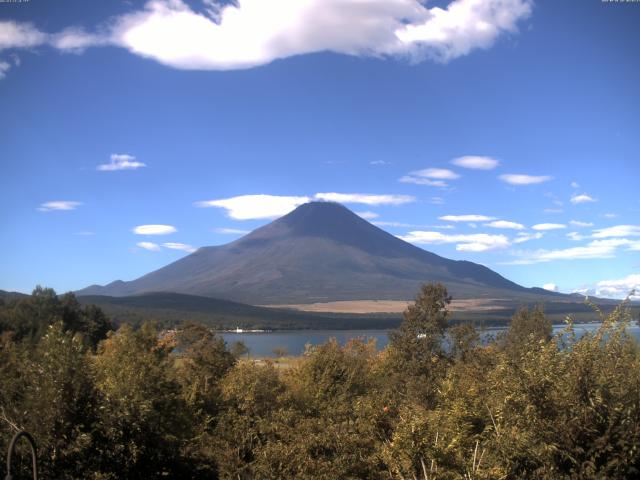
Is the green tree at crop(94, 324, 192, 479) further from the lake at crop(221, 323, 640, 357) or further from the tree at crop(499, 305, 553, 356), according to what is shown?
the lake at crop(221, 323, 640, 357)

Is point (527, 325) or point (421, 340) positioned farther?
point (527, 325)

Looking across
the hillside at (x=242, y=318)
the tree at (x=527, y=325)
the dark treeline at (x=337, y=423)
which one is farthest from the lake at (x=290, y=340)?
the dark treeline at (x=337, y=423)

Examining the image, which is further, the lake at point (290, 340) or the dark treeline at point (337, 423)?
the lake at point (290, 340)

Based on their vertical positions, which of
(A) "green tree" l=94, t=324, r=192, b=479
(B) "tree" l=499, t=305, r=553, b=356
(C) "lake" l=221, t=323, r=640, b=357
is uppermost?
(B) "tree" l=499, t=305, r=553, b=356

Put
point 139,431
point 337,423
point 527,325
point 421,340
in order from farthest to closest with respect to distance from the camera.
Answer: point 527,325 < point 421,340 < point 337,423 < point 139,431

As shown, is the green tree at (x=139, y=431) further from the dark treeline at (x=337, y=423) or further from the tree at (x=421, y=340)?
the tree at (x=421, y=340)

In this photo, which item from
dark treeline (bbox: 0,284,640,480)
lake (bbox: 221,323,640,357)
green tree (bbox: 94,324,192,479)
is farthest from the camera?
lake (bbox: 221,323,640,357)

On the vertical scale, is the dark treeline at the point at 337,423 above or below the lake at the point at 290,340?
above

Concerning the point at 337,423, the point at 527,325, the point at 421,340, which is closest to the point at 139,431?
the point at 337,423

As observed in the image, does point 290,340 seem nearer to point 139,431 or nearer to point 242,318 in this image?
point 242,318

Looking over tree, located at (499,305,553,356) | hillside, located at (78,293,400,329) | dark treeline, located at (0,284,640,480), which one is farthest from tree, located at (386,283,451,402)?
hillside, located at (78,293,400,329)

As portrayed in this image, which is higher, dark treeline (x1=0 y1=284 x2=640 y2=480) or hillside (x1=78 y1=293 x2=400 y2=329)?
dark treeline (x1=0 y1=284 x2=640 y2=480)

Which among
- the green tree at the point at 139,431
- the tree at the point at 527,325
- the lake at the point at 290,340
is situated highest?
the tree at the point at 527,325

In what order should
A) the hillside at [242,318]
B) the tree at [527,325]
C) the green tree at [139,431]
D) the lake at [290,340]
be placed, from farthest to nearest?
1. the hillside at [242,318]
2. the lake at [290,340]
3. the tree at [527,325]
4. the green tree at [139,431]
